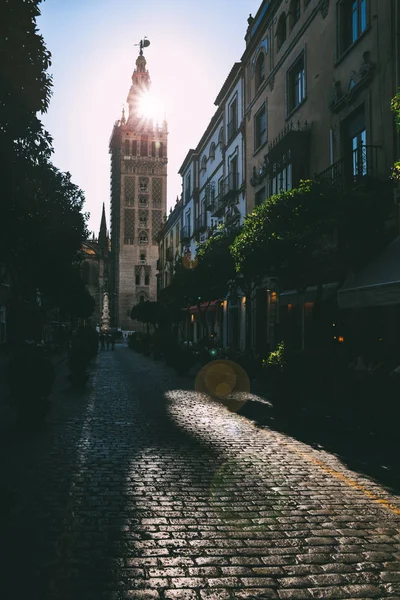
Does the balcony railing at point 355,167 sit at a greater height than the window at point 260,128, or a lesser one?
lesser

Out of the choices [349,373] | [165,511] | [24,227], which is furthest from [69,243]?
[165,511]

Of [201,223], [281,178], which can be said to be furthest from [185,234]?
[281,178]

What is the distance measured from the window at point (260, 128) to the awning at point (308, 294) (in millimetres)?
7887

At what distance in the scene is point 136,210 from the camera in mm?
103000

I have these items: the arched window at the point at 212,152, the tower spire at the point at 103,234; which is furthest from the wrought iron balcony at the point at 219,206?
the tower spire at the point at 103,234

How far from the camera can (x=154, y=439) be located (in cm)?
842

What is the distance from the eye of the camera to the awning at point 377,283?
37.2ft

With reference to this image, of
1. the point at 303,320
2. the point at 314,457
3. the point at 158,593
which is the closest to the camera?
the point at 158,593

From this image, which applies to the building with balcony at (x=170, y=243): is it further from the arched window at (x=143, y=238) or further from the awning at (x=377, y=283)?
the awning at (x=377, y=283)

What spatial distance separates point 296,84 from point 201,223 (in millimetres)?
19609

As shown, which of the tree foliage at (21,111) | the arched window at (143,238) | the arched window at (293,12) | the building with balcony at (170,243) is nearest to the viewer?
the tree foliage at (21,111)

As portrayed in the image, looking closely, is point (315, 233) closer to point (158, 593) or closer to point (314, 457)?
point (314, 457)

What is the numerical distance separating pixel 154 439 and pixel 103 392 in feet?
23.6

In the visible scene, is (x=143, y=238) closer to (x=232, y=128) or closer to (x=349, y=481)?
(x=232, y=128)
